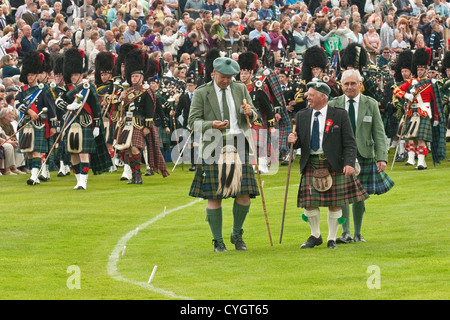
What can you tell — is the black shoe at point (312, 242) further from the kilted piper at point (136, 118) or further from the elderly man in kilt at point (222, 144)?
the kilted piper at point (136, 118)

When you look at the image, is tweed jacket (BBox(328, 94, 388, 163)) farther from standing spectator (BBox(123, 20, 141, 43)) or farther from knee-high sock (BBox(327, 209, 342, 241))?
standing spectator (BBox(123, 20, 141, 43))

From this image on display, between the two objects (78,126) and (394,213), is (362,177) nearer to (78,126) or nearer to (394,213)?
(394,213)

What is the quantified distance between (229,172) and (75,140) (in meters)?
7.88

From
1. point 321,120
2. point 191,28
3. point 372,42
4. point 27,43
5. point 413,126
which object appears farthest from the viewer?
point 372,42

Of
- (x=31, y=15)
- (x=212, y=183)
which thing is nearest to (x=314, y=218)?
(x=212, y=183)

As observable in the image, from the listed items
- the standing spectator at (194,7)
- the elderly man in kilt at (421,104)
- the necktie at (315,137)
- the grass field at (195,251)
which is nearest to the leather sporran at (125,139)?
the grass field at (195,251)

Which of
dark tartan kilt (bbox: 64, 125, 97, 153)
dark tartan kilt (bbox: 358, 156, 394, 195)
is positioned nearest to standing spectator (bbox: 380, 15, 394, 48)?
dark tartan kilt (bbox: 64, 125, 97, 153)

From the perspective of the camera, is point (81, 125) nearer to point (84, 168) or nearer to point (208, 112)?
point (84, 168)

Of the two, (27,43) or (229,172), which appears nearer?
(229,172)

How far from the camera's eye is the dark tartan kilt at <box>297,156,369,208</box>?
11.2 metres

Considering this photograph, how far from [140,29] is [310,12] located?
21.3ft

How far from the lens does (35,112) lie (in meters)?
20.0

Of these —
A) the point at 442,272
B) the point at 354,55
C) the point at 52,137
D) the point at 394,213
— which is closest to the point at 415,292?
the point at 442,272

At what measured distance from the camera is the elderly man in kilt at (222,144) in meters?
11.3
